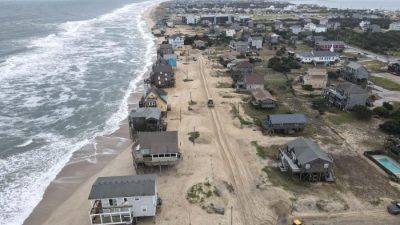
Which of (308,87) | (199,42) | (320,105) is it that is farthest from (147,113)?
(199,42)

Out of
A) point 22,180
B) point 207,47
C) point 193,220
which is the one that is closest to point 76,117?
point 22,180

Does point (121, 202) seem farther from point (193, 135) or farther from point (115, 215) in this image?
point (193, 135)

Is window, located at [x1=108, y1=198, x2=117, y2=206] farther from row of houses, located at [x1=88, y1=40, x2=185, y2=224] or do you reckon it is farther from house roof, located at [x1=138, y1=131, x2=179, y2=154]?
house roof, located at [x1=138, y1=131, x2=179, y2=154]

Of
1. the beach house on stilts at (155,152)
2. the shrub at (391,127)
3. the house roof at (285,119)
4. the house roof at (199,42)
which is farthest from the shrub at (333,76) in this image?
the beach house on stilts at (155,152)

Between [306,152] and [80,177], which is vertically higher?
[306,152]

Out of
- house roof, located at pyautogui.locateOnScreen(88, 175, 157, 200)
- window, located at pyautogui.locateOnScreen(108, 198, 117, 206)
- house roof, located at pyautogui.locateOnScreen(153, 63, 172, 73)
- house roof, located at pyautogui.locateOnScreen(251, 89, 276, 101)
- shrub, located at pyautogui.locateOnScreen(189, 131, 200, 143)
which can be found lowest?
shrub, located at pyautogui.locateOnScreen(189, 131, 200, 143)

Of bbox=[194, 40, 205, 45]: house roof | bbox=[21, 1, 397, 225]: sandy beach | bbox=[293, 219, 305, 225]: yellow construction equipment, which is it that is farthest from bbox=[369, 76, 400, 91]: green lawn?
bbox=[194, 40, 205, 45]: house roof

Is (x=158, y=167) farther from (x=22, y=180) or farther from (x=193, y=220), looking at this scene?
(x=22, y=180)
